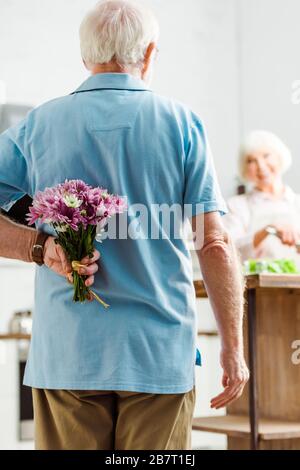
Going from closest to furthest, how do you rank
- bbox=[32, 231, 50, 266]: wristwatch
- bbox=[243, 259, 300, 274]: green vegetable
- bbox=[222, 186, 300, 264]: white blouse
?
1. bbox=[32, 231, 50, 266]: wristwatch
2. bbox=[243, 259, 300, 274]: green vegetable
3. bbox=[222, 186, 300, 264]: white blouse

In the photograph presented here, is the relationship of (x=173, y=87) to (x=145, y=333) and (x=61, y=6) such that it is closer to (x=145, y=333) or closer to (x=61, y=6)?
(x=61, y=6)

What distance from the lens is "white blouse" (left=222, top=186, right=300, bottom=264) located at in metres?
4.84

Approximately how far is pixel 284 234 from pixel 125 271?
117 inches

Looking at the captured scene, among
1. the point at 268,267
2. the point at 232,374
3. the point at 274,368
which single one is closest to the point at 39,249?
the point at 232,374

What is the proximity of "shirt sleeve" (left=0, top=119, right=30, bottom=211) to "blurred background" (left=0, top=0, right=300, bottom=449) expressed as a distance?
3.57 meters

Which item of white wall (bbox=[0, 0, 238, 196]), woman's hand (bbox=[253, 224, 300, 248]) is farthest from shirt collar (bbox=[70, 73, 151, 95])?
white wall (bbox=[0, 0, 238, 196])

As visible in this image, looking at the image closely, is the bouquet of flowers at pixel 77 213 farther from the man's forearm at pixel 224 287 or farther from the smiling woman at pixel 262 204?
the smiling woman at pixel 262 204

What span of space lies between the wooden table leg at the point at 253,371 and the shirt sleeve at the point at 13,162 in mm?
1724

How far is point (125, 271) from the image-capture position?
1639 millimetres

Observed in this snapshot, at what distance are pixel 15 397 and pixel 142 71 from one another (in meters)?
3.81

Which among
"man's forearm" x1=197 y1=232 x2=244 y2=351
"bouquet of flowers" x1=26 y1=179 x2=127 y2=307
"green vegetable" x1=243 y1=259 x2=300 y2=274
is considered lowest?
"green vegetable" x1=243 y1=259 x2=300 y2=274

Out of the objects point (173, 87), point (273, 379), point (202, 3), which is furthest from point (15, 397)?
point (202, 3)

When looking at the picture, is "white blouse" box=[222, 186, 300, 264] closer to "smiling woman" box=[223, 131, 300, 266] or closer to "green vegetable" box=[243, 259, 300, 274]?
"smiling woman" box=[223, 131, 300, 266]

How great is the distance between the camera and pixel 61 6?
630 centimetres
